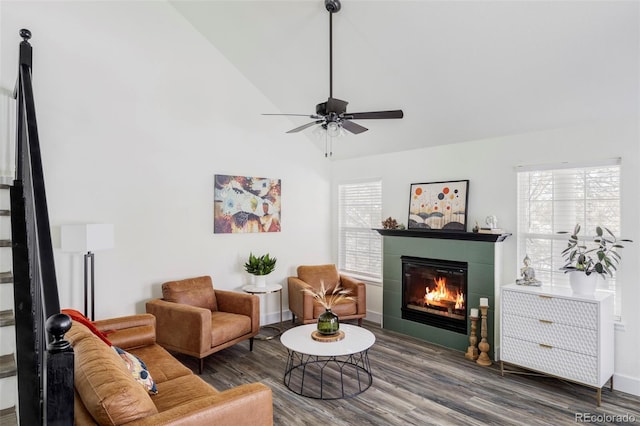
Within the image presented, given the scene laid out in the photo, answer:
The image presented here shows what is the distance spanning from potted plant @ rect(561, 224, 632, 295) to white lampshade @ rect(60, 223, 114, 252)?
14.0 ft

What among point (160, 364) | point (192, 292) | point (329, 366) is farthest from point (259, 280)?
point (160, 364)

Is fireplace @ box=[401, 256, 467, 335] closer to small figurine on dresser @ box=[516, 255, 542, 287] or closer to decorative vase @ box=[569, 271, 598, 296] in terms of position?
small figurine on dresser @ box=[516, 255, 542, 287]

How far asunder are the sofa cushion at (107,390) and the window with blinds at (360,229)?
13.5ft

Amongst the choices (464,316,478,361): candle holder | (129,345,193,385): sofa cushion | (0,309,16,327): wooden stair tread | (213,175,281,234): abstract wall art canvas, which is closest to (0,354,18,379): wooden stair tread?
(0,309,16,327): wooden stair tread

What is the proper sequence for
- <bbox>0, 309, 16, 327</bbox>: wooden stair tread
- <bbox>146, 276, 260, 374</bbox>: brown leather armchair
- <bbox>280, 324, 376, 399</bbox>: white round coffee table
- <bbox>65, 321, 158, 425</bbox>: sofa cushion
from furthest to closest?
<bbox>146, 276, 260, 374</bbox>: brown leather armchair < <bbox>280, 324, 376, 399</bbox>: white round coffee table < <bbox>0, 309, 16, 327</bbox>: wooden stair tread < <bbox>65, 321, 158, 425</bbox>: sofa cushion

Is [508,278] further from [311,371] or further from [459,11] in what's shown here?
[459,11]

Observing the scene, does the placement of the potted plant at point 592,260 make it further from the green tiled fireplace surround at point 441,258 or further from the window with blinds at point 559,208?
the green tiled fireplace surround at point 441,258

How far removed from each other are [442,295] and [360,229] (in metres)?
1.64

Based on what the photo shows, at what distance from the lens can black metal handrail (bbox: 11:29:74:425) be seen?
1.07 meters

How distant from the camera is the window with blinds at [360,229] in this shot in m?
5.56

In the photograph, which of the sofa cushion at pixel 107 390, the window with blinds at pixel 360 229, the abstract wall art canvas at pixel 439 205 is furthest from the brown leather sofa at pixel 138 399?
the window with blinds at pixel 360 229

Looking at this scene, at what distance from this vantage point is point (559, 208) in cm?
376

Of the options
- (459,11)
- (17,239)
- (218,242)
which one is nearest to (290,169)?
(218,242)

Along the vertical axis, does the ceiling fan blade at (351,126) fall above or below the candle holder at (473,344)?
above
